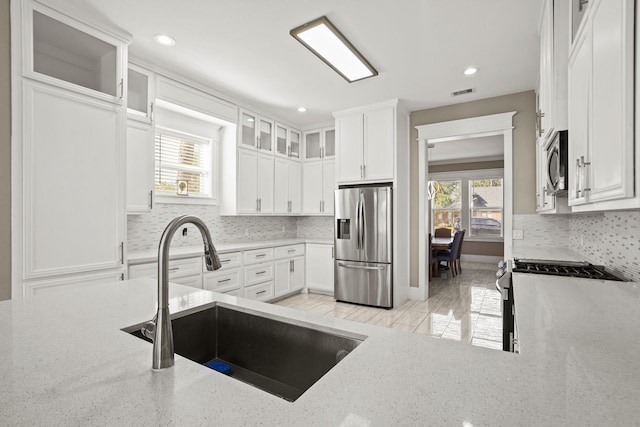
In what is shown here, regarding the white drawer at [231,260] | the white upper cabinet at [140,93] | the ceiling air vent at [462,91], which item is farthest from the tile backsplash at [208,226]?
the ceiling air vent at [462,91]

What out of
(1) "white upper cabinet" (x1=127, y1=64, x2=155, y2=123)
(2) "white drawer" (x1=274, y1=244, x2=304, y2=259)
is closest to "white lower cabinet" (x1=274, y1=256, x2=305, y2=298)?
(2) "white drawer" (x1=274, y1=244, x2=304, y2=259)

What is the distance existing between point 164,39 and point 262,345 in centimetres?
265

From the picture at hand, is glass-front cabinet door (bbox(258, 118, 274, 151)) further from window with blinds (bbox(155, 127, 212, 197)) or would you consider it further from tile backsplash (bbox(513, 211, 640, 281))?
tile backsplash (bbox(513, 211, 640, 281))

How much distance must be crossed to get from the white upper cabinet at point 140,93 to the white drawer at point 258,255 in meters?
1.82

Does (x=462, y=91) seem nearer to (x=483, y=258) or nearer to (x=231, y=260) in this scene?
(x=231, y=260)

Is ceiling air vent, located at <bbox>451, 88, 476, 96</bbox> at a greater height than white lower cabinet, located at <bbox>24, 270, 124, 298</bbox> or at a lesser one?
greater

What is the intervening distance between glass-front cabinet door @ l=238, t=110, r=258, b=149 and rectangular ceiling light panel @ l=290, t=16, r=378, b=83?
1523 mm

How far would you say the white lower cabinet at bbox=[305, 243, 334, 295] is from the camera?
466cm

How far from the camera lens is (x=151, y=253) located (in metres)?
3.04

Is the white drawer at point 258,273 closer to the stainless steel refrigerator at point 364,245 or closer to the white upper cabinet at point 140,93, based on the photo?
the stainless steel refrigerator at point 364,245

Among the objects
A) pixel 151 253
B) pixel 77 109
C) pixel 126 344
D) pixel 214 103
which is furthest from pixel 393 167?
pixel 126 344

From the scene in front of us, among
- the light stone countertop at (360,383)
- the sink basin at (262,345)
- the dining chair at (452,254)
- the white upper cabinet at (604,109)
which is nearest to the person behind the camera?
the light stone countertop at (360,383)

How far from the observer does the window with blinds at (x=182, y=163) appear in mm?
3535

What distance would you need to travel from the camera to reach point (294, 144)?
5141 millimetres
